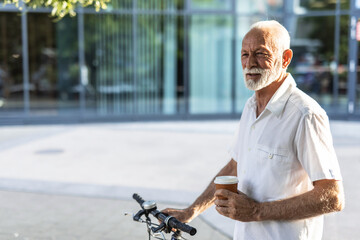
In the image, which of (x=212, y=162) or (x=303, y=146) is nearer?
(x=303, y=146)

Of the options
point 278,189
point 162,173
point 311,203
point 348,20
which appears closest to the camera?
point 311,203

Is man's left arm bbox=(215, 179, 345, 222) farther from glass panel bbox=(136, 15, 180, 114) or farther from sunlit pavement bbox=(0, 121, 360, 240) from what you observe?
glass panel bbox=(136, 15, 180, 114)

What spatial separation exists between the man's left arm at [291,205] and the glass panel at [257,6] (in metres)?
13.7

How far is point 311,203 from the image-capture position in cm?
179

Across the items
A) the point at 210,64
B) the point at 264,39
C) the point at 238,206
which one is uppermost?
the point at 264,39

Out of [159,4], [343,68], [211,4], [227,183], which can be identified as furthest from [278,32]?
[343,68]

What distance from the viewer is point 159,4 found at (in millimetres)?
14594

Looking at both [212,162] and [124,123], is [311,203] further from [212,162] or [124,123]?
[124,123]

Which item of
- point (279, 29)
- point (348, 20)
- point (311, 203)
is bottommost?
point (311, 203)

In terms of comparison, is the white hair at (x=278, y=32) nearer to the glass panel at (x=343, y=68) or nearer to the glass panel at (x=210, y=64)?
the glass panel at (x=210, y=64)

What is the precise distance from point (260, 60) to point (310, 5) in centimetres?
1398

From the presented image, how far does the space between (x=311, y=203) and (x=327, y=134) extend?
0.28m

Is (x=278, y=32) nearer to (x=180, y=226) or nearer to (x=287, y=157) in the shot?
(x=287, y=157)

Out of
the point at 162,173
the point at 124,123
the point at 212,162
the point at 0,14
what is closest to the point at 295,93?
the point at 162,173
